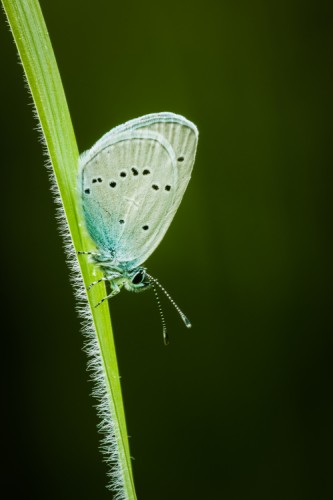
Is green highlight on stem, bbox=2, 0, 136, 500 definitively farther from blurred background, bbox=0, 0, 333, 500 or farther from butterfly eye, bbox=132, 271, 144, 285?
blurred background, bbox=0, 0, 333, 500

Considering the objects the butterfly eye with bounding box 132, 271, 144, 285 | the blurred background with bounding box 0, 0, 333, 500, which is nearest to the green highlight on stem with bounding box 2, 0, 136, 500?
the butterfly eye with bounding box 132, 271, 144, 285

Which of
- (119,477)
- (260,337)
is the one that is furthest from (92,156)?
(260,337)

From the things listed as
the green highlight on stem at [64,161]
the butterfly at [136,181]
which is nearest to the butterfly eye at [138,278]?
the butterfly at [136,181]

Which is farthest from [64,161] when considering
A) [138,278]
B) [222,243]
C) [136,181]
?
[222,243]

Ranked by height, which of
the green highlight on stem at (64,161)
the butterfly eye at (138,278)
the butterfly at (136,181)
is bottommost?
the green highlight on stem at (64,161)

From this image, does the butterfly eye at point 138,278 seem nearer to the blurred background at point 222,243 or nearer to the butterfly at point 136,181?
the butterfly at point 136,181
